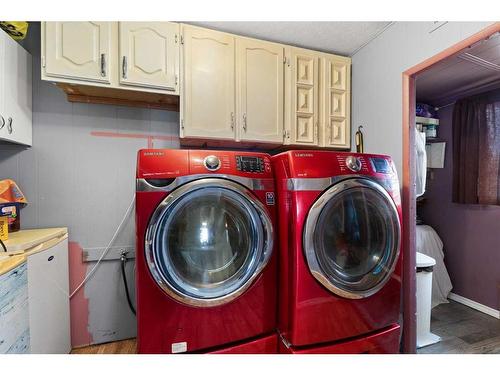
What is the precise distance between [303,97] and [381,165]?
2.84 feet

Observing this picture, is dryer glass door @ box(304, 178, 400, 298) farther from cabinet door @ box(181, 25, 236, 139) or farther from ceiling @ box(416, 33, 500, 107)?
ceiling @ box(416, 33, 500, 107)

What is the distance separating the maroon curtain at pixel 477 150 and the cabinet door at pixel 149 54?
2849 mm

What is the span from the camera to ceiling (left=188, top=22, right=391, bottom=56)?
5.38ft

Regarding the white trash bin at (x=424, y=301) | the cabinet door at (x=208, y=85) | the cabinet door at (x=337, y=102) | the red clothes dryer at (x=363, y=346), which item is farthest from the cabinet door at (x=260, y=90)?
the white trash bin at (x=424, y=301)

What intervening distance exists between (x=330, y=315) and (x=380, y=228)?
1.76 ft

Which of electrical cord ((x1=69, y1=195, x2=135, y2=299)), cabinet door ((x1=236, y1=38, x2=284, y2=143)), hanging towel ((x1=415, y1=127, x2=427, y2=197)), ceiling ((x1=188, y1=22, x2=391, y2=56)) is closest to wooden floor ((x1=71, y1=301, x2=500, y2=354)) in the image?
electrical cord ((x1=69, y1=195, x2=135, y2=299))

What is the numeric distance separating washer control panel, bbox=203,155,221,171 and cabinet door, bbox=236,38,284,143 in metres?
0.61

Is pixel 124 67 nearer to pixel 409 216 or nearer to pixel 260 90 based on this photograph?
pixel 260 90

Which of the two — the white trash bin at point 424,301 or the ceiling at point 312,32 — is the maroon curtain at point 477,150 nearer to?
the white trash bin at point 424,301

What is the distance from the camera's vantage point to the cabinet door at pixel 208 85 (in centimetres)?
156

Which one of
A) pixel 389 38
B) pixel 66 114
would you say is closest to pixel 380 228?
pixel 389 38

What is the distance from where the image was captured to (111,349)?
1656 mm

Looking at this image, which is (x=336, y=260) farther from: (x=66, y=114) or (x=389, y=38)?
(x=66, y=114)

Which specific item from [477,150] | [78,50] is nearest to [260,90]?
[78,50]
